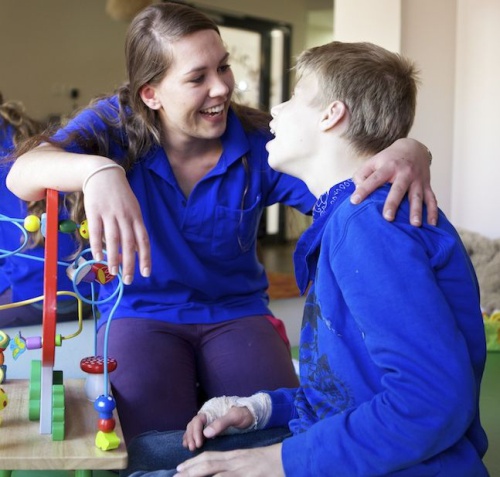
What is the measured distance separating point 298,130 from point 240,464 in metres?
0.51

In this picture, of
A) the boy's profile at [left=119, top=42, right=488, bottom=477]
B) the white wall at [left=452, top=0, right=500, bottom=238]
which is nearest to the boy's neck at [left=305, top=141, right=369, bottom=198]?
the boy's profile at [left=119, top=42, right=488, bottom=477]

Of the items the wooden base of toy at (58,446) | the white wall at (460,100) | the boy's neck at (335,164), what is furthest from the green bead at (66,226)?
the white wall at (460,100)

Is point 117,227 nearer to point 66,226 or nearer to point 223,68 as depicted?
point 66,226

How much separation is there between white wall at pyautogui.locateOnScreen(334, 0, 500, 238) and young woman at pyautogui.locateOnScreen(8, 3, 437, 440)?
1726mm

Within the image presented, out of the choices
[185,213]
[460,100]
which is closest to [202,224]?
[185,213]

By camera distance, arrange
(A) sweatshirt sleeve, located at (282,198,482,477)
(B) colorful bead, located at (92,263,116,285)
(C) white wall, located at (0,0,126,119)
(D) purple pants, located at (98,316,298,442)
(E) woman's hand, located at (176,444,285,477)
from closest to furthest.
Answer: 1. (A) sweatshirt sleeve, located at (282,198,482,477)
2. (E) woman's hand, located at (176,444,285,477)
3. (B) colorful bead, located at (92,263,116,285)
4. (D) purple pants, located at (98,316,298,442)
5. (C) white wall, located at (0,0,126,119)

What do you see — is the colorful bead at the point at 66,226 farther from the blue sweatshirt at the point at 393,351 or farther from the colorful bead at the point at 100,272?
the blue sweatshirt at the point at 393,351

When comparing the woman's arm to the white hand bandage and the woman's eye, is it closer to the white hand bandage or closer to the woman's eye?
the white hand bandage

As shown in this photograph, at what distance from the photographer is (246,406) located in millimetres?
1378

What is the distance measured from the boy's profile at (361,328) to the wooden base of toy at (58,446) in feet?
0.33

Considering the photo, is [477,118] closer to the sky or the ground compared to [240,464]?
closer to the sky

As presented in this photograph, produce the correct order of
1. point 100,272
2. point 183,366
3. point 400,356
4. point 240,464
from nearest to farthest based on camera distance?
point 400,356 < point 240,464 < point 100,272 < point 183,366

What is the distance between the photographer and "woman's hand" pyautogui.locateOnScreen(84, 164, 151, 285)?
118 centimetres

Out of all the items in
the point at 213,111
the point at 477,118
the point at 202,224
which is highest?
the point at 213,111
